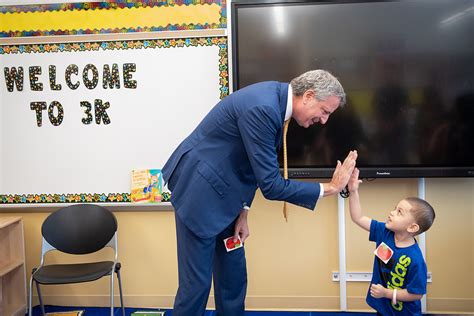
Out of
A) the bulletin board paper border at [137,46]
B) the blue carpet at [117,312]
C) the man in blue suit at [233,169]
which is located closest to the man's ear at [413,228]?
the man in blue suit at [233,169]

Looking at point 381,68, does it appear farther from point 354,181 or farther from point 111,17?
point 111,17

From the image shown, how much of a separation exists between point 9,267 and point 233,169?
1837 millimetres

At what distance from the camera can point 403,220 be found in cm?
188

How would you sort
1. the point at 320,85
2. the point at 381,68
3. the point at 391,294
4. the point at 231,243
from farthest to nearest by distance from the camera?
the point at 381,68 → the point at 231,243 → the point at 391,294 → the point at 320,85

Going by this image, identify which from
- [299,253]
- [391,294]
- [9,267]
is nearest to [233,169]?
[391,294]

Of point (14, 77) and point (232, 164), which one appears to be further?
point (14, 77)

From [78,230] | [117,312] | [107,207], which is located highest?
[107,207]

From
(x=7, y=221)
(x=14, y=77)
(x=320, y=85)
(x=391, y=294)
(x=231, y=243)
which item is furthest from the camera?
(x=14, y=77)

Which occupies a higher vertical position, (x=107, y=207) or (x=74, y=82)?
(x=74, y=82)

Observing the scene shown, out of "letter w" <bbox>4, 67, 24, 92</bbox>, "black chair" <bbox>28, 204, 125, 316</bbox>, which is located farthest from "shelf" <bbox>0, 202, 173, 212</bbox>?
"letter w" <bbox>4, 67, 24, 92</bbox>

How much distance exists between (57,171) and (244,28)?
1.58 metres

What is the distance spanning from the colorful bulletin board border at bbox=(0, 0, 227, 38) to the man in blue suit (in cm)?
98

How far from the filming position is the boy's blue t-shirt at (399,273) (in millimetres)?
1835

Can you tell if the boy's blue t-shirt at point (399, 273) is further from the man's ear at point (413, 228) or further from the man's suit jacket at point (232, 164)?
the man's suit jacket at point (232, 164)
